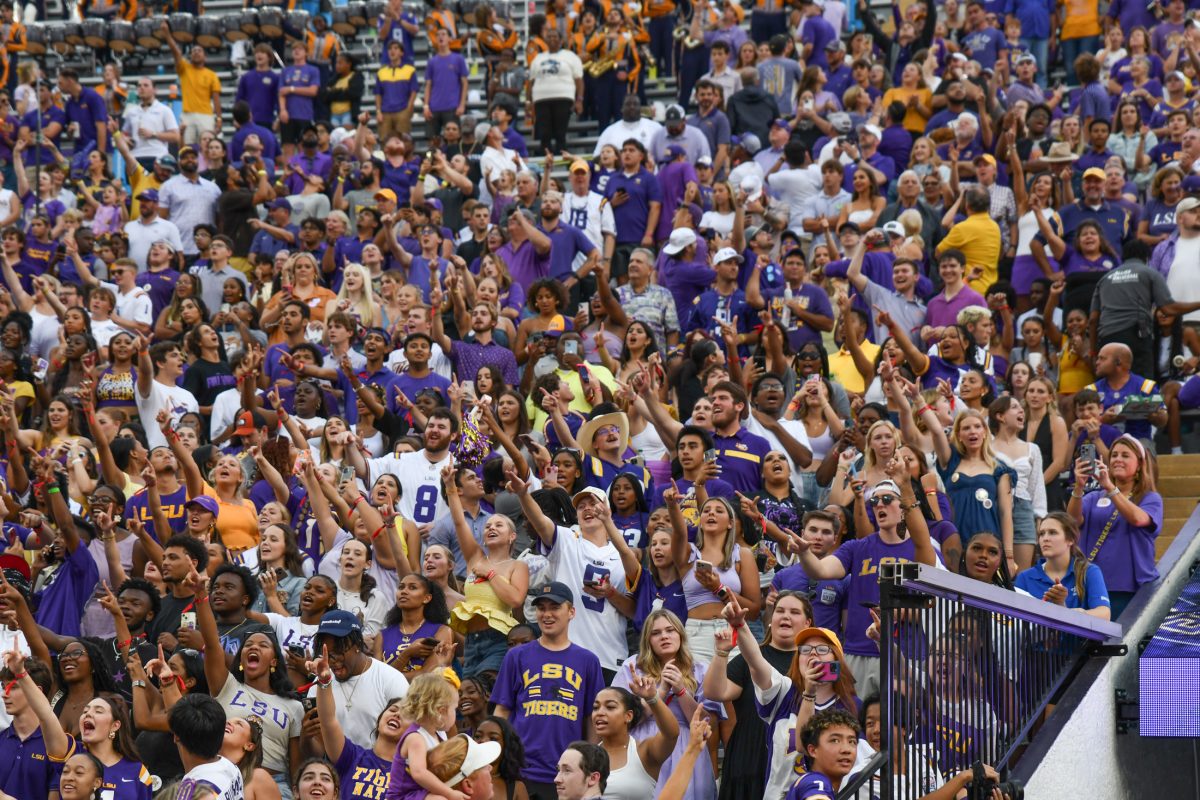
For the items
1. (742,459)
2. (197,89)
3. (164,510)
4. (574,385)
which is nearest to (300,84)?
(197,89)

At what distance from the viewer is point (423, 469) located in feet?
39.4

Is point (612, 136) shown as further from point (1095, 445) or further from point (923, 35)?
point (1095, 445)

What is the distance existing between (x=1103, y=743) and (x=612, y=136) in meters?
10.8

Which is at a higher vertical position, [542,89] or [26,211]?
[542,89]

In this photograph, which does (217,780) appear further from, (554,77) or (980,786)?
(554,77)

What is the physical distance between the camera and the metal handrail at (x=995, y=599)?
270 inches

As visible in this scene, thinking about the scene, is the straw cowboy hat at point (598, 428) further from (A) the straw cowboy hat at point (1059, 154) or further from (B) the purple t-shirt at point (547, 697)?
(A) the straw cowboy hat at point (1059, 154)

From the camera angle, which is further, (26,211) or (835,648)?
(26,211)

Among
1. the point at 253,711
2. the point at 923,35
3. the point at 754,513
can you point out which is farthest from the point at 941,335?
the point at 923,35

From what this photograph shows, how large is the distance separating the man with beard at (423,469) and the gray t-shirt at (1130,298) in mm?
4791

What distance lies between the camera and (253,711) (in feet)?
30.2

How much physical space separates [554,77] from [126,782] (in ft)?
41.2

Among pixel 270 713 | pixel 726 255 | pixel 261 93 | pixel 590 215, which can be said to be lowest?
pixel 270 713

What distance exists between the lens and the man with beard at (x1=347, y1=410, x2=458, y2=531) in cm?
1189
